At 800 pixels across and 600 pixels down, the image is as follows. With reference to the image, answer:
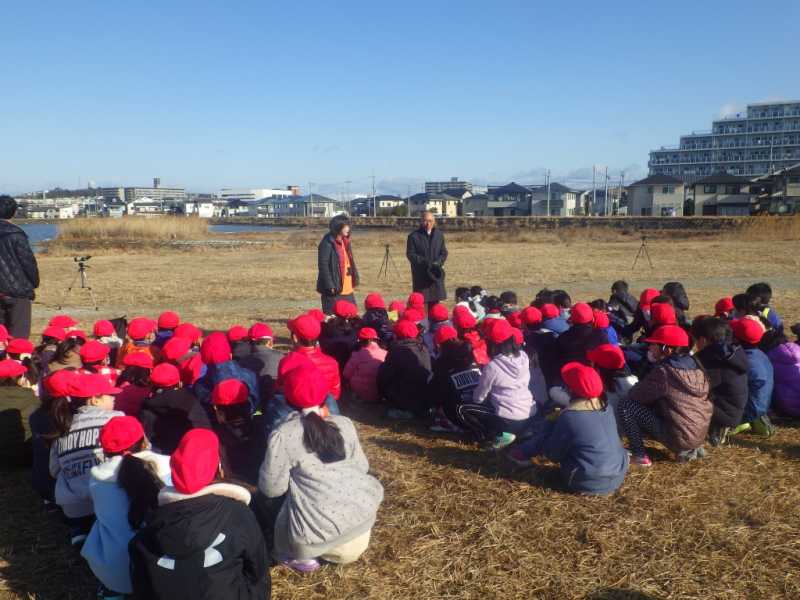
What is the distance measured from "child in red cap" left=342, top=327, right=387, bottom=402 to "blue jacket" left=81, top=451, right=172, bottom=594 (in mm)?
2898

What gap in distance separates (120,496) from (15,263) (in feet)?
14.0

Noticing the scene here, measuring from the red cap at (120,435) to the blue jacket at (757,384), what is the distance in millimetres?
4200

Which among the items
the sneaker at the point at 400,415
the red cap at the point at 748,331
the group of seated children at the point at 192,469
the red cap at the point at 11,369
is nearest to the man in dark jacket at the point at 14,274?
the group of seated children at the point at 192,469

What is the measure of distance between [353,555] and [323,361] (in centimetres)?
155

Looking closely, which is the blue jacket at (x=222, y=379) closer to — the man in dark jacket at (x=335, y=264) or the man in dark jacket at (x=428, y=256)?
the man in dark jacket at (x=335, y=264)

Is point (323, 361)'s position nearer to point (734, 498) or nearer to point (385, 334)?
point (385, 334)

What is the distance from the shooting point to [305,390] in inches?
116

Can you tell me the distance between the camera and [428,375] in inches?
205

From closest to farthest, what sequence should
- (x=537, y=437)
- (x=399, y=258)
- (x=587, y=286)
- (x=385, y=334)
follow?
(x=537, y=437) < (x=385, y=334) < (x=587, y=286) < (x=399, y=258)

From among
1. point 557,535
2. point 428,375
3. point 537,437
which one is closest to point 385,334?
point 428,375

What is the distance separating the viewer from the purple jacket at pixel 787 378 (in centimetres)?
489

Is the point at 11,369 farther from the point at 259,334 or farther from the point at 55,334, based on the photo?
the point at 259,334

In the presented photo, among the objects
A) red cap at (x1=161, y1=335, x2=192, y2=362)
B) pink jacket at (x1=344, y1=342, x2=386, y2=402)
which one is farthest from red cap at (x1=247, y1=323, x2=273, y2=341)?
pink jacket at (x1=344, y1=342, x2=386, y2=402)

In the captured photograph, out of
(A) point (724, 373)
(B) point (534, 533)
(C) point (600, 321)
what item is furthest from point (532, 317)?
(B) point (534, 533)
